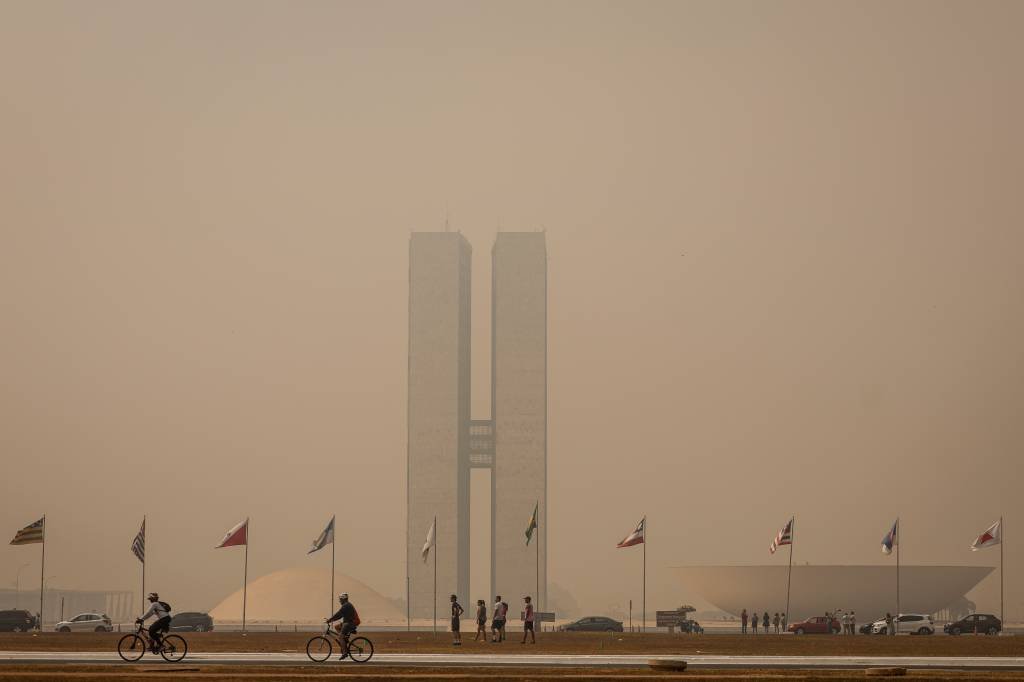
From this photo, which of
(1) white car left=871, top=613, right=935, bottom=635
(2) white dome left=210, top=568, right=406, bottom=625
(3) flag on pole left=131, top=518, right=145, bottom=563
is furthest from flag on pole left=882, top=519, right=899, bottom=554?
(2) white dome left=210, top=568, right=406, bottom=625

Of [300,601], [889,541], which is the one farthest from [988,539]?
[300,601]

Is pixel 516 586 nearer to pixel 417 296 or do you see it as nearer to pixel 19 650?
pixel 417 296

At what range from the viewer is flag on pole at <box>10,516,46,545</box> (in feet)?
221

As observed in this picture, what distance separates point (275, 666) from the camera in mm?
32531

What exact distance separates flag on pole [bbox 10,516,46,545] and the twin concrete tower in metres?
99.6

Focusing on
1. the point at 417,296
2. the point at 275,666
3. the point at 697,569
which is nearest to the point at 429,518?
the point at 417,296

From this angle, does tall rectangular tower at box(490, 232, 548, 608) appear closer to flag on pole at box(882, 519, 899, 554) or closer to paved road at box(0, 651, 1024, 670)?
flag on pole at box(882, 519, 899, 554)

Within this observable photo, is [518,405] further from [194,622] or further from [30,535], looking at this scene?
[30,535]

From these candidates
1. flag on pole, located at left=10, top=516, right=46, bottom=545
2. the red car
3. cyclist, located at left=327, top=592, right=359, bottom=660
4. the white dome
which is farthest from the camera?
the white dome

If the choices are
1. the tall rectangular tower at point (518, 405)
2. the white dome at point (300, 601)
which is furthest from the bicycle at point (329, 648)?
the tall rectangular tower at point (518, 405)

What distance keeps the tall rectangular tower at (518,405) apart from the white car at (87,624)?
88.9 metres

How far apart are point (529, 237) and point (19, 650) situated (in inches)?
5569

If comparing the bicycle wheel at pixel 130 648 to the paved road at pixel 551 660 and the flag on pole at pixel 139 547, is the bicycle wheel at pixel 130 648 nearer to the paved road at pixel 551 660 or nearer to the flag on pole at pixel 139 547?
the paved road at pixel 551 660

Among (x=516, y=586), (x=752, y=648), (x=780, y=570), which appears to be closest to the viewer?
(x=752, y=648)
